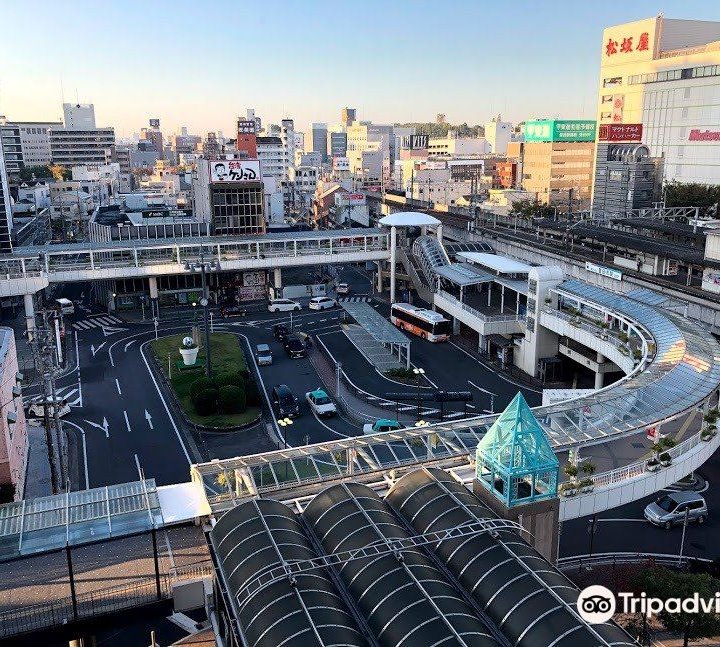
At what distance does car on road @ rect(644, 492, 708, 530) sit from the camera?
23.2 metres

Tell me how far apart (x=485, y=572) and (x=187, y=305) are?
48.2 m

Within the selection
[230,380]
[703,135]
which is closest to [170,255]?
[230,380]

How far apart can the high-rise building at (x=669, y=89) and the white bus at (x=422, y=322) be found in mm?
46461

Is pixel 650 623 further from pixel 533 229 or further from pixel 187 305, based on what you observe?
pixel 533 229

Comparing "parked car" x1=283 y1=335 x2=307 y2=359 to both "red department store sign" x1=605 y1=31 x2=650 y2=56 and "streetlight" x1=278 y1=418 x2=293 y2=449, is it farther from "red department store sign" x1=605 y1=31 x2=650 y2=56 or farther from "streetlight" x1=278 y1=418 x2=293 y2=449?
"red department store sign" x1=605 y1=31 x2=650 y2=56

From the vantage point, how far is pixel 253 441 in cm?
3123

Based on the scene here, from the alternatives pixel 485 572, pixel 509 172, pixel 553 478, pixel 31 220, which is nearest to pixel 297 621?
pixel 485 572

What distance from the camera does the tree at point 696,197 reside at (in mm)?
65062

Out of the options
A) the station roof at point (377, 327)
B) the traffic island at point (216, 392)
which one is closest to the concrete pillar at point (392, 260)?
the station roof at point (377, 327)

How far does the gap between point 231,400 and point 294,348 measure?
979cm

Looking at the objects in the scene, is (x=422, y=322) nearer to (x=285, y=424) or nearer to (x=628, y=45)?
(x=285, y=424)

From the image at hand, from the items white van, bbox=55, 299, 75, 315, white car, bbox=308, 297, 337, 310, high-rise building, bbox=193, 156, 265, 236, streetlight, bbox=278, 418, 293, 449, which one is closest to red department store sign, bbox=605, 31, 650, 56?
high-rise building, bbox=193, 156, 265, 236

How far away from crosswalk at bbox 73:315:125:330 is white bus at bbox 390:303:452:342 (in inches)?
857

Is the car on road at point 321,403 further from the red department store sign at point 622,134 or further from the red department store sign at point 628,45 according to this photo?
the red department store sign at point 628,45
